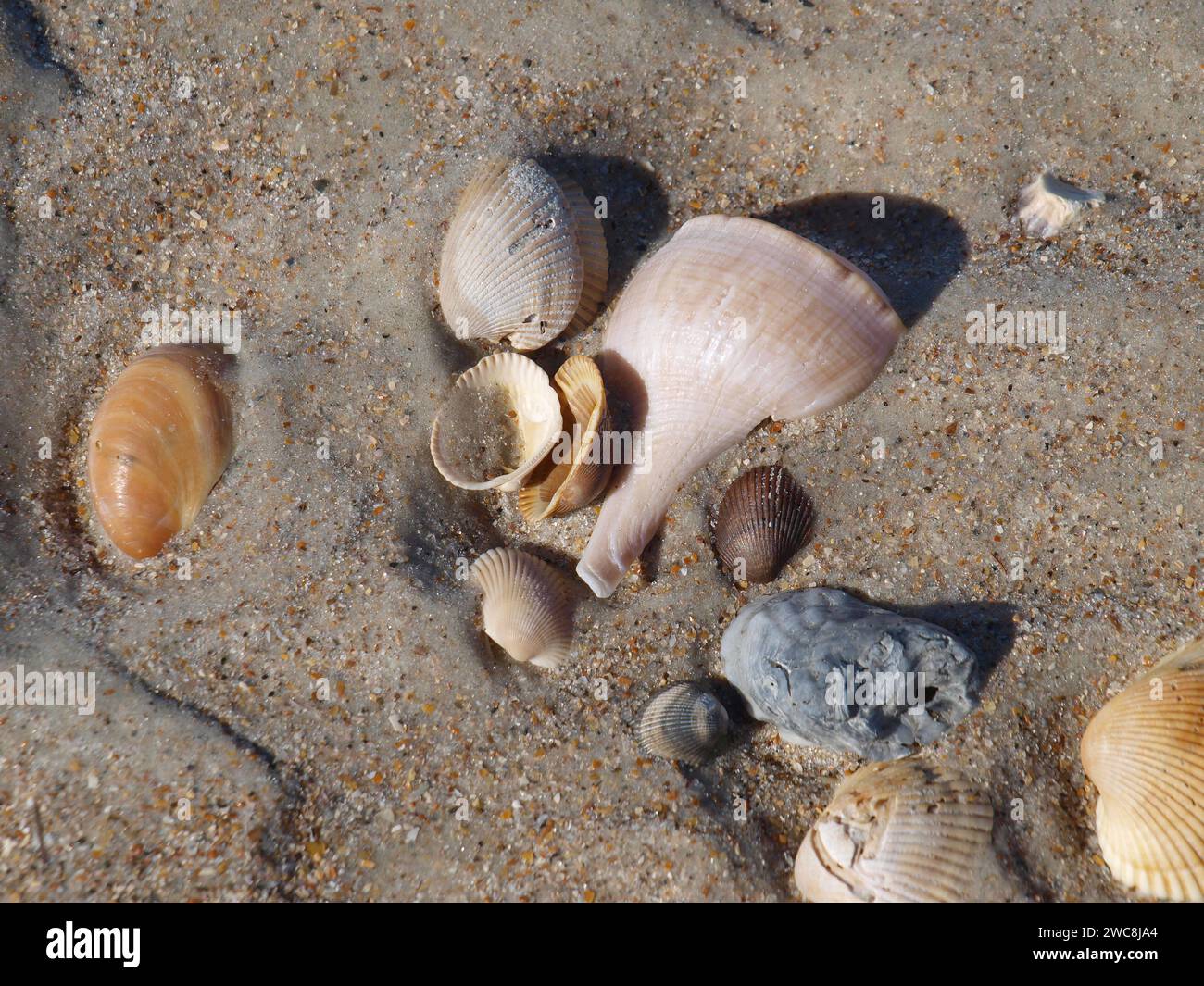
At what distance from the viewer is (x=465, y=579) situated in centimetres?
369

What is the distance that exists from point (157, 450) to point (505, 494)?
5.41 feet

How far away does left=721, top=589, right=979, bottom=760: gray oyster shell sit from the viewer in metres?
3.20

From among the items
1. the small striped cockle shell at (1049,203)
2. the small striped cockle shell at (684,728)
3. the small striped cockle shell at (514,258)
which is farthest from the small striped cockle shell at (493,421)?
the small striped cockle shell at (1049,203)

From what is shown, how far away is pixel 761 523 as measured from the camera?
356cm

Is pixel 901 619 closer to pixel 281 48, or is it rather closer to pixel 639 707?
pixel 639 707

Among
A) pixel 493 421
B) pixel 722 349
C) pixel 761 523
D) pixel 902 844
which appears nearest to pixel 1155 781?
pixel 902 844

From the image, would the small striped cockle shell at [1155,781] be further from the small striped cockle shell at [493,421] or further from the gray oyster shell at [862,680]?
the small striped cockle shell at [493,421]

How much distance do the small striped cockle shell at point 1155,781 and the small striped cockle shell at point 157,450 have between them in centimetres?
419

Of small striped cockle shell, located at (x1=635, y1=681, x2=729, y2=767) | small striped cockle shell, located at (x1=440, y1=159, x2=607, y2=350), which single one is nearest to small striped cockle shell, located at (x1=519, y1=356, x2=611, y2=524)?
small striped cockle shell, located at (x1=440, y1=159, x2=607, y2=350)

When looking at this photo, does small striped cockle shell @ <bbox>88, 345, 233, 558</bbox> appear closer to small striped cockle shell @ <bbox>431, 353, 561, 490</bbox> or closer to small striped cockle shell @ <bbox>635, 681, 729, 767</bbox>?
small striped cockle shell @ <bbox>431, 353, 561, 490</bbox>

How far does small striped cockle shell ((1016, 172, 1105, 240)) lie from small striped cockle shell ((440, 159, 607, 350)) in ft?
7.34

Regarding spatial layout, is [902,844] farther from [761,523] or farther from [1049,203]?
[1049,203]

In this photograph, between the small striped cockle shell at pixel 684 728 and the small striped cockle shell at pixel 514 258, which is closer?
the small striped cockle shell at pixel 684 728

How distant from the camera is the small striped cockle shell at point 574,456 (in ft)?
11.6
